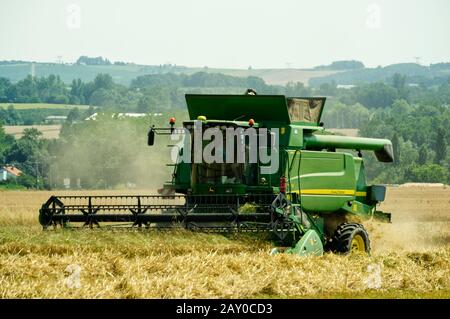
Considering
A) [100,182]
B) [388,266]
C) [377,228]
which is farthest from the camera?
[100,182]

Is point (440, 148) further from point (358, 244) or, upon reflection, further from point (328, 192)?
point (358, 244)

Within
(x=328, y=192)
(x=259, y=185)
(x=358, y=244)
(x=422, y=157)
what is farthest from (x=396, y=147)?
(x=259, y=185)

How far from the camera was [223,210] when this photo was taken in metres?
18.1

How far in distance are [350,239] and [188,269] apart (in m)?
4.91

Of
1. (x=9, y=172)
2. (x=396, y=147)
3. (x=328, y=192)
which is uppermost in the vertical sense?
(x=328, y=192)

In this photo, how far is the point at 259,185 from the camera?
61.9ft

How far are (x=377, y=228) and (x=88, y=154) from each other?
1881 inches

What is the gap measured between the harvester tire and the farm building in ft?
235

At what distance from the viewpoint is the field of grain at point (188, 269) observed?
44.9 ft

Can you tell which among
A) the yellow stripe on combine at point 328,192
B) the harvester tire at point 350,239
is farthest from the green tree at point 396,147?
the harvester tire at point 350,239

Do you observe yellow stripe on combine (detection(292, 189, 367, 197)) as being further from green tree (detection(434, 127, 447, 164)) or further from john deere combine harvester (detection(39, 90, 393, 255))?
→ green tree (detection(434, 127, 447, 164))

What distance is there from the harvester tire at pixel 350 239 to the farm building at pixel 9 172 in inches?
2820
